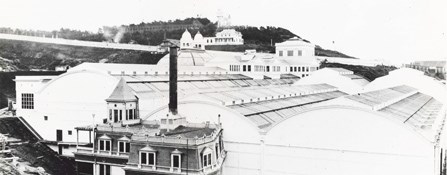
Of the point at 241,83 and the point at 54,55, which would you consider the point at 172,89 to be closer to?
the point at 241,83

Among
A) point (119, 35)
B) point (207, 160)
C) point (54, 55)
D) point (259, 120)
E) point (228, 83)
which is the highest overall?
point (119, 35)

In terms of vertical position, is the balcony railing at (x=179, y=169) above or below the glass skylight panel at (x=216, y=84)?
below

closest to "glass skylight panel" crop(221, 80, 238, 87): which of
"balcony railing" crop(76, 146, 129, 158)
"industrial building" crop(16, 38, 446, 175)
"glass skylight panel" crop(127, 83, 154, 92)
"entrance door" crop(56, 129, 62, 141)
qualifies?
"industrial building" crop(16, 38, 446, 175)

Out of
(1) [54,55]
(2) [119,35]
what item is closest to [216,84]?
(1) [54,55]

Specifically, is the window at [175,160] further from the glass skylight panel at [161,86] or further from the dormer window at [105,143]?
the glass skylight panel at [161,86]

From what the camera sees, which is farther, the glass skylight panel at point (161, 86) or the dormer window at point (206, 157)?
the glass skylight panel at point (161, 86)

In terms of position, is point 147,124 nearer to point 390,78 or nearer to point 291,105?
point 291,105

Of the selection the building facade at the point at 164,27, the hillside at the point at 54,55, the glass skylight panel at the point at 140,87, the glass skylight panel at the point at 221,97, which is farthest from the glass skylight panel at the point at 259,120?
the building facade at the point at 164,27

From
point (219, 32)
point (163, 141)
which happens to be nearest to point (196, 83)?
point (163, 141)
